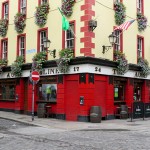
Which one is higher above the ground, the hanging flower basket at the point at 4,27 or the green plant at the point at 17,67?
the hanging flower basket at the point at 4,27

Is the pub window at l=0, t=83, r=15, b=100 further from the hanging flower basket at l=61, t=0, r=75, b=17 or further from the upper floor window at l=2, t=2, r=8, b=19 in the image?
the hanging flower basket at l=61, t=0, r=75, b=17

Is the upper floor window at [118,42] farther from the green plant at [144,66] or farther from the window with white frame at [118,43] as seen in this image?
the green plant at [144,66]

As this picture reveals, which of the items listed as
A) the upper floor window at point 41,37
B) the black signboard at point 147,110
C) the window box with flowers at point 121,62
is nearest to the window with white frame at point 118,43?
the window box with flowers at point 121,62

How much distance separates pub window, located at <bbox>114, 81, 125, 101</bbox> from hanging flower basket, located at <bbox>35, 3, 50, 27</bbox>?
A: 6.35 m

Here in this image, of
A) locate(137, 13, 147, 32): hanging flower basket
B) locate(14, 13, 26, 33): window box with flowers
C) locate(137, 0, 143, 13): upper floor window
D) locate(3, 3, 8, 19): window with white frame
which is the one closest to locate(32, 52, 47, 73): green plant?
locate(14, 13, 26, 33): window box with flowers

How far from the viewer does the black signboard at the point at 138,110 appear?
800 inches

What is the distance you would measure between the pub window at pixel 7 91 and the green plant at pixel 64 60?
6.44 metres

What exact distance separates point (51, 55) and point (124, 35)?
507cm

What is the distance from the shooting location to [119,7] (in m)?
21.9

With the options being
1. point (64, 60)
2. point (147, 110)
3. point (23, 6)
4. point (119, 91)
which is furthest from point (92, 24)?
point (23, 6)

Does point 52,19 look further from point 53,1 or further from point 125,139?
point 125,139

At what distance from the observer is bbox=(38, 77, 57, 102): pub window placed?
2144cm

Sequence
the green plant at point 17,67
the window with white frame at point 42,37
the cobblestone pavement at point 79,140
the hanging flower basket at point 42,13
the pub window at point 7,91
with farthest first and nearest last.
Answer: the pub window at point 7,91 < the green plant at point 17,67 < the window with white frame at point 42,37 < the hanging flower basket at point 42,13 < the cobblestone pavement at point 79,140

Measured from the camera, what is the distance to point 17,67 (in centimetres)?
2369
